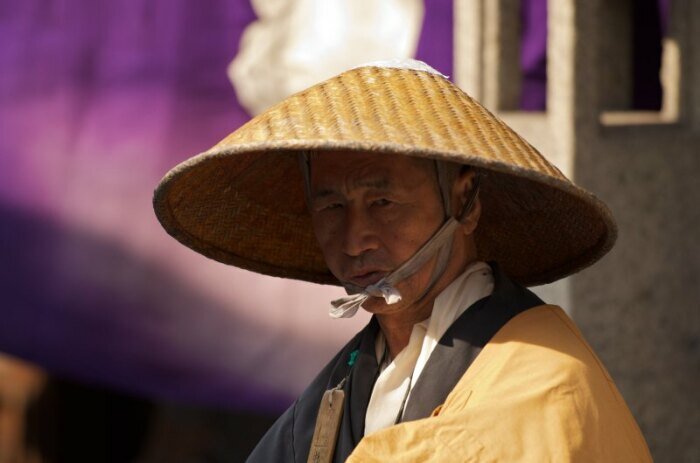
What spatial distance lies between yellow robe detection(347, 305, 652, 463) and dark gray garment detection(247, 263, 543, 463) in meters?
0.06

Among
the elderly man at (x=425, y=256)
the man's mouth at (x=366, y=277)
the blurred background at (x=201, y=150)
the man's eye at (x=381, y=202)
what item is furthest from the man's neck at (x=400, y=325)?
the blurred background at (x=201, y=150)

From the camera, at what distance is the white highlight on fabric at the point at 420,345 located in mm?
2496

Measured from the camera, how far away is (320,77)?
4531 millimetres

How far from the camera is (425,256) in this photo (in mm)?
2521

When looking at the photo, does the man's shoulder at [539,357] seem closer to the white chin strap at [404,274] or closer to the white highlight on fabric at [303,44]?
the white chin strap at [404,274]

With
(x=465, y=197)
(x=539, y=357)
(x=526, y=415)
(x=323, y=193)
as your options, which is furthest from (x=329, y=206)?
(x=526, y=415)

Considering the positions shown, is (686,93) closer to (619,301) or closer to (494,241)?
(619,301)

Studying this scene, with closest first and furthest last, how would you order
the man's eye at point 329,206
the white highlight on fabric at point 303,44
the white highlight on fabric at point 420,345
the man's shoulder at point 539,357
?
the man's shoulder at point 539,357
the white highlight on fabric at point 420,345
the man's eye at point 329,206
the white highlight on fabric at point 303,44

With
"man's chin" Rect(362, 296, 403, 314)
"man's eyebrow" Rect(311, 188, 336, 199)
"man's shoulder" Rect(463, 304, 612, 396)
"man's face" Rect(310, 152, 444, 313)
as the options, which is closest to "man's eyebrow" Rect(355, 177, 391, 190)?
"man's face" Rect(310, 152, 444, 313)

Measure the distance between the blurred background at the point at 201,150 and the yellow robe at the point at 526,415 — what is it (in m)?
2.17

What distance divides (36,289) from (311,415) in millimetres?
2215

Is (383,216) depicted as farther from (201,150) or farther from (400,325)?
(201,150)

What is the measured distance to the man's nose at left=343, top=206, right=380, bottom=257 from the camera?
8.26 feet

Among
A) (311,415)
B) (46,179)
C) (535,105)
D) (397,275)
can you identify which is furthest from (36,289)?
(397,275)
